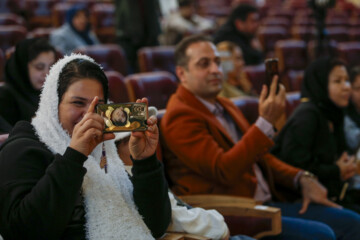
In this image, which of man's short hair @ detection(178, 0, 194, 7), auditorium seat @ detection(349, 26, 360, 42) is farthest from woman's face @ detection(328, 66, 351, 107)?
auditorium seat @ detection(349, 26, 360, 42)

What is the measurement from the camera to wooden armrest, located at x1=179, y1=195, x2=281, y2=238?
6.23ft

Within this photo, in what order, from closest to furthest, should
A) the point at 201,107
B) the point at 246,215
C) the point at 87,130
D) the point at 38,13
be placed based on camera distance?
1. the point at 87,130
2. the point at 246,215
3. the point at 201,107
4. the point at 38,13

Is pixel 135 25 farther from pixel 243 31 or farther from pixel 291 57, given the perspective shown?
pixel 291 57

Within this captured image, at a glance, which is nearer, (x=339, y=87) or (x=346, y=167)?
(x=346, y=167)

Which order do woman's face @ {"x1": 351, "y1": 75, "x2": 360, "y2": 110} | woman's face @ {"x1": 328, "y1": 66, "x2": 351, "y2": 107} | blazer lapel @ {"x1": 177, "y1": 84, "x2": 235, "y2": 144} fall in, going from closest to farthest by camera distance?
blazer lapel @ {"x1": 177, "y1": 84, "x2": 235, "y2": 144} < woman's face @ {"x1": 328, "y1": 66, "x2": 351, "y2": 107} < woman's face @ {"x1": 351, "y1": 75, "x2": 360, "y2": 110}

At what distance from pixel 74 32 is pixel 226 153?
3302mm

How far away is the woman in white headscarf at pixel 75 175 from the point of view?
50.8 inches

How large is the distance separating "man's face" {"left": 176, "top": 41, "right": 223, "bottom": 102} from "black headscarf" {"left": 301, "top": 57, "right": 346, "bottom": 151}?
20.7 inches

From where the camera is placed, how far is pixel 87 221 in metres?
Result: 1.41

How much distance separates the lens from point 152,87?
286 centimetres

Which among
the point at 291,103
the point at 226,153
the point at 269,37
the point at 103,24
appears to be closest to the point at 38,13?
the point at 103,24

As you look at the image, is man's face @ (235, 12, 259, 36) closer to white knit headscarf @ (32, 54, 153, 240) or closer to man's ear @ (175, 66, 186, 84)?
man's ear @ (175, 66, 186, 84)

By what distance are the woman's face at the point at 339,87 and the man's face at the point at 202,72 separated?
1.96ft

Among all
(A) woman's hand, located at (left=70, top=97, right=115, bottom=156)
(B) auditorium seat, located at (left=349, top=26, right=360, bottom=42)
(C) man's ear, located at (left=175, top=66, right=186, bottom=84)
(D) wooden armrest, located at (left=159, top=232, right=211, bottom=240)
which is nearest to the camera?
(A) woman's hand, located at (left=70, top=97, right=115, bottom=156)
